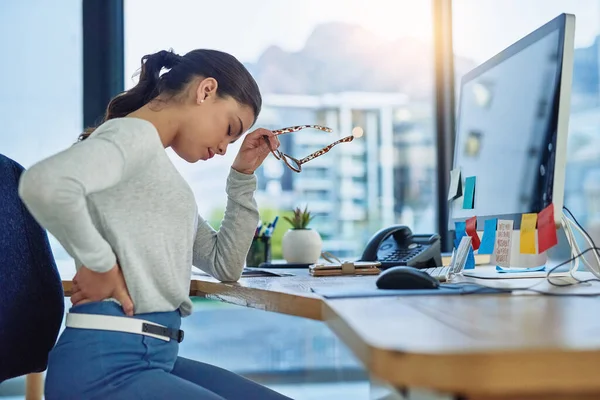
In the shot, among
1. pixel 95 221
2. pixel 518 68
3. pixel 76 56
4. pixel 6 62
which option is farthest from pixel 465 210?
pixel 6 62

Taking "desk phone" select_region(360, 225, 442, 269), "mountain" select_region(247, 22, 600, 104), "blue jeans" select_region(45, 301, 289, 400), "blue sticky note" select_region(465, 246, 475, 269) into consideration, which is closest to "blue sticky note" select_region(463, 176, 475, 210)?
"blue sticky note" select_region(465, 246, 475, 269)

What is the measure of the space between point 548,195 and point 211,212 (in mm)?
1915

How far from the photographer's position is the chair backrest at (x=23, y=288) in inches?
47.5

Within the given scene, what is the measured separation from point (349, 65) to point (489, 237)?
1.81m

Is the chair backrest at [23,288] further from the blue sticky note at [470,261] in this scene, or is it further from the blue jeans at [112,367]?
the blue sticky note at [470,261]

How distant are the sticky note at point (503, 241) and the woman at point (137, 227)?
508mm

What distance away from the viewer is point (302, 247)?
2.03 m

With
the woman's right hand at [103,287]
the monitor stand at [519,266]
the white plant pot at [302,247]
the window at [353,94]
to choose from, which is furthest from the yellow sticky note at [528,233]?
the window at [353,94]

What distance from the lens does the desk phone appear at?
1.72 meters

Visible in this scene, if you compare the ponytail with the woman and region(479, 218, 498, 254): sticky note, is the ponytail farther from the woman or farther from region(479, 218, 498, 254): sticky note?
region(479, 218, 498, 254): sticky note

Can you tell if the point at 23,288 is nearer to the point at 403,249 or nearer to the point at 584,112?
the point at 403,249

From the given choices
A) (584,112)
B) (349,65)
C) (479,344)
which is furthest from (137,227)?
(349,65)

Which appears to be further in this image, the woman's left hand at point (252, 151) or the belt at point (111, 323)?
the woman's left hand at point (252, 151)

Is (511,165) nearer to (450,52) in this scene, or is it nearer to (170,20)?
(450,52)
